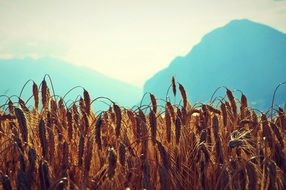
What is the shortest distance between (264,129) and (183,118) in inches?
25.4

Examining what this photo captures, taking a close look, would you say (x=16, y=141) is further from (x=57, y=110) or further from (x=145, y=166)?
(x=57, y=110)

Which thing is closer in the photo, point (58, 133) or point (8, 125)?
point (58, 133)

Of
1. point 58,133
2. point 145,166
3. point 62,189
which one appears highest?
point 58,133

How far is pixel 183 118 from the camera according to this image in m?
3.08

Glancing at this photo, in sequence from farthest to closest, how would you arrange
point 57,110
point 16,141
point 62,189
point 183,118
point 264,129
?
point 57,110, point 183,118, point 264,129, point 16,141, point 62,189

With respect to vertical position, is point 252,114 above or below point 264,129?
above

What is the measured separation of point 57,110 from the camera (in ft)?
11.2

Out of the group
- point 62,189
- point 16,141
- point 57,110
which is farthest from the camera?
point 57,110

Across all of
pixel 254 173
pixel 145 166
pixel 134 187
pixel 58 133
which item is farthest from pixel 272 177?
pixel 58 133

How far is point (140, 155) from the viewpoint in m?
2.46

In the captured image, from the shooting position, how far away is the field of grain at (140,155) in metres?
1.97

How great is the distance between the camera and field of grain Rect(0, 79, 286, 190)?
1.97 metres

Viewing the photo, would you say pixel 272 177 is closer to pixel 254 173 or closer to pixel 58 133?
pixel 254 173

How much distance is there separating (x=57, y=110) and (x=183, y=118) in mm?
1051
